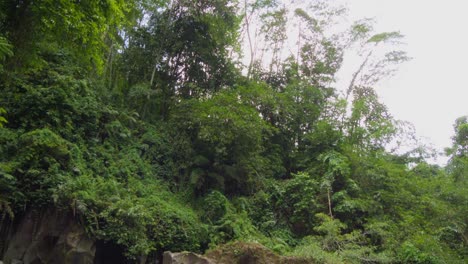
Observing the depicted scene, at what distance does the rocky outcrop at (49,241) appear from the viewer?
8.69 meters

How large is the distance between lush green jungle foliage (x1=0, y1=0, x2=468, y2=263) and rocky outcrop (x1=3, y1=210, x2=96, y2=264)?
13.6 inches

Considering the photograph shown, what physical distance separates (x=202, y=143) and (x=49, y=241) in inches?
246

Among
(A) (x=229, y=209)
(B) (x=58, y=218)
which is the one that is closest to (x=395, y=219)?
(A) (x=229, y=209)

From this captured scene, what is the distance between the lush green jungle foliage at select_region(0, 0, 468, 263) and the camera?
352 inches

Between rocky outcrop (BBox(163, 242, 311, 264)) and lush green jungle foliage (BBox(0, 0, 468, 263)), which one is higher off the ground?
lush green jungle foliage (BBox(0, 0, 468, 263))

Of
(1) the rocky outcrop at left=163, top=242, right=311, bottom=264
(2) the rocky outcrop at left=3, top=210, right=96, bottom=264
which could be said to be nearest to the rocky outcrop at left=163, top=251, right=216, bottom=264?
(1) the rocky outcrop at left=163, top=242, right=311, bottom=264

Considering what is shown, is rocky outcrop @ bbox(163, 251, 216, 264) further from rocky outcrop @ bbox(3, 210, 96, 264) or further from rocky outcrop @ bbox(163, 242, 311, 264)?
rocky outcrop @ bbox(3, 210, 96, 264)

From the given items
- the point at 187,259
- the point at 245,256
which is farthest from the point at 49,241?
the point at 245,256

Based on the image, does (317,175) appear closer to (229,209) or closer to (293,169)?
(293,169)

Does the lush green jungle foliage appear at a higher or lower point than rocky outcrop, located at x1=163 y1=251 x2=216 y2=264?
higher

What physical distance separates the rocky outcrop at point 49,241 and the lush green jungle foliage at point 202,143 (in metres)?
0.34

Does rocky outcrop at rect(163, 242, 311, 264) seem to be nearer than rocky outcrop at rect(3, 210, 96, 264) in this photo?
No

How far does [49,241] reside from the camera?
29.2ft

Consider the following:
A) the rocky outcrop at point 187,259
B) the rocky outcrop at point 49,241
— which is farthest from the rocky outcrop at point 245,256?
the rocky outcrop at point 49,241
